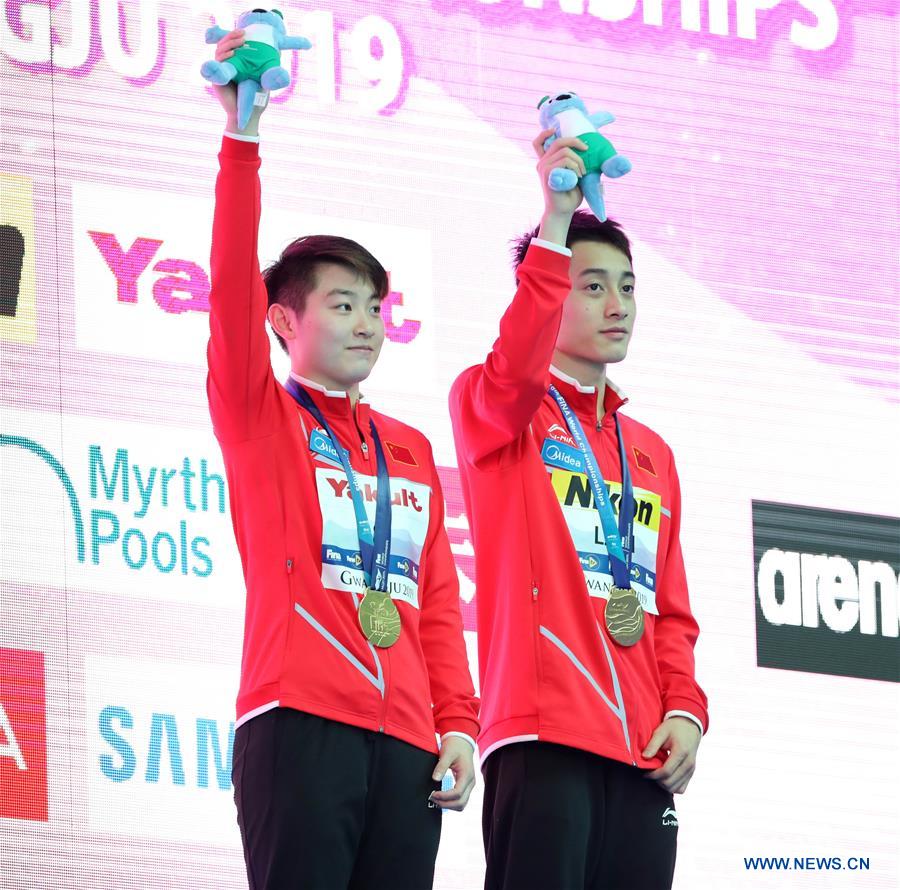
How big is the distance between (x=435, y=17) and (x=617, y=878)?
204 centimetres

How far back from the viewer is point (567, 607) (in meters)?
2.86

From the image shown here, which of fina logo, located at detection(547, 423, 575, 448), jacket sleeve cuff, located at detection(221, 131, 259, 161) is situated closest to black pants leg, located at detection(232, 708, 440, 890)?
fina logo, located at detection(547, 423, 575, 448)

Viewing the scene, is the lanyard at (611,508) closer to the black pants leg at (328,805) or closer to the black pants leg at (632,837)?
the black pants leg at (632,837)

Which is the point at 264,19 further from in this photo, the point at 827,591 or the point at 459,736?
the point at 827,591

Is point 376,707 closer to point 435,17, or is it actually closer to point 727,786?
point 727,786

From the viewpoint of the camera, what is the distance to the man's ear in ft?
9.78

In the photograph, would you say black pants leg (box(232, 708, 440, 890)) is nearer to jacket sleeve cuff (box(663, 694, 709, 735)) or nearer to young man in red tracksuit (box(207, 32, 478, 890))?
young man in red tracksuit (box(207, 32, 478, 890))

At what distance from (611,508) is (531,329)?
1.15 ft

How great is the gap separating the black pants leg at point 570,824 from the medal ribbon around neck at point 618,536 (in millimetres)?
220

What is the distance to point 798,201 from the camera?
4.34m

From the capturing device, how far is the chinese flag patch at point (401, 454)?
9.67 feet

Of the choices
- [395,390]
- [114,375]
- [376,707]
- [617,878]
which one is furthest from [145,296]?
[617,878]

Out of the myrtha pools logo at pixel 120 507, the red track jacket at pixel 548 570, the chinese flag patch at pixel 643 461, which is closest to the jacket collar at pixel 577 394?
the red track jacket at pixel 548 570

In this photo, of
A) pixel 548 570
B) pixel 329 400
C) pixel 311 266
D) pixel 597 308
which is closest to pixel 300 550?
pixel 329 400
